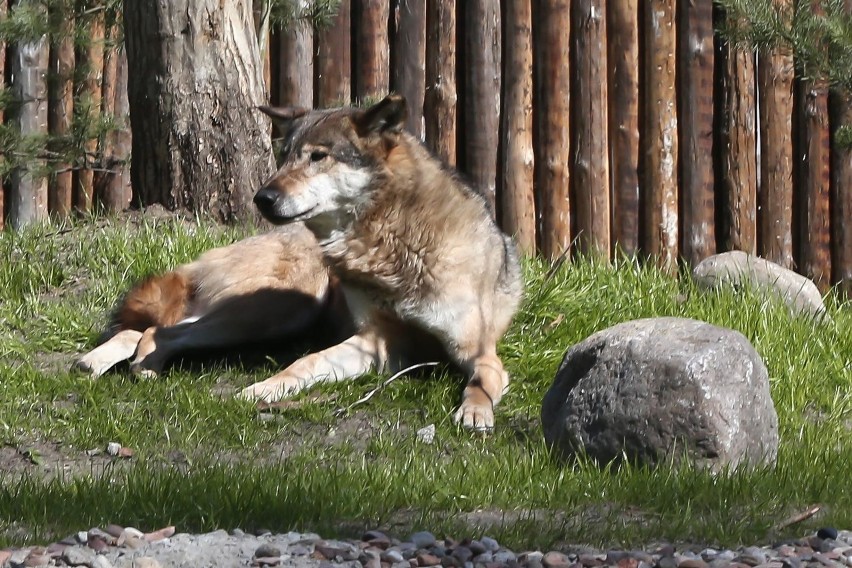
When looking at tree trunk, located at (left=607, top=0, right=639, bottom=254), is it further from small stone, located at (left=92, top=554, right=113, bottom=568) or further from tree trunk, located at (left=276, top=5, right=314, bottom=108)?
small stone, located at (left=92, top=554, right=113, bottom=568)

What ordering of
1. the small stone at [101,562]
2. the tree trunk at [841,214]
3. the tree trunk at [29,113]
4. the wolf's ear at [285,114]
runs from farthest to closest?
→ the tree trunk at [29,113]
the tree trunk at [841,214]
the wolf's ear at [285,114]
the small stone at [101,562]

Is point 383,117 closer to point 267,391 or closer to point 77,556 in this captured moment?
point 267,391

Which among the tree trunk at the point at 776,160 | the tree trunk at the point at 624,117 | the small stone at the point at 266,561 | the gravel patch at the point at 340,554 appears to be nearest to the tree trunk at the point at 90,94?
the tree trunk at the point at 624,117

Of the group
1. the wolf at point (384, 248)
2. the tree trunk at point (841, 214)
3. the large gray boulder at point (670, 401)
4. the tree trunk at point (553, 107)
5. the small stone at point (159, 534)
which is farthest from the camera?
the tree trunk at point (553, 107)

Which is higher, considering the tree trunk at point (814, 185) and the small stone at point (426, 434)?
the tree trunk at point (814, 185)

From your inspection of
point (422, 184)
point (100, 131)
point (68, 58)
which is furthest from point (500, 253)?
point (68, 58)

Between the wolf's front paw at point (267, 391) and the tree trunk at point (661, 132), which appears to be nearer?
the wolf's front paw at point (267, 391)

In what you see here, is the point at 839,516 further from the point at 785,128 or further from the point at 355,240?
the point at 785,128

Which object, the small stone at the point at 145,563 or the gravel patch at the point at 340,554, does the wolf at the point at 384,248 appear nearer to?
the gravel patch at the point at 340,554

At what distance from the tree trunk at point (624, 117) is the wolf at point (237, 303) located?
2.85 m

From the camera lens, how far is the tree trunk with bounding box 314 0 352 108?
9.84 metres

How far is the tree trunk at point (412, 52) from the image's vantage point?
9695 mm

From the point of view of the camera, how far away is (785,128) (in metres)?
9.35

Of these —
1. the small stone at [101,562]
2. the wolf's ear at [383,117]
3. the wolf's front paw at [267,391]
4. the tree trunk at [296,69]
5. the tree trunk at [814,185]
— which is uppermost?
the tree trunk at [296,69]
